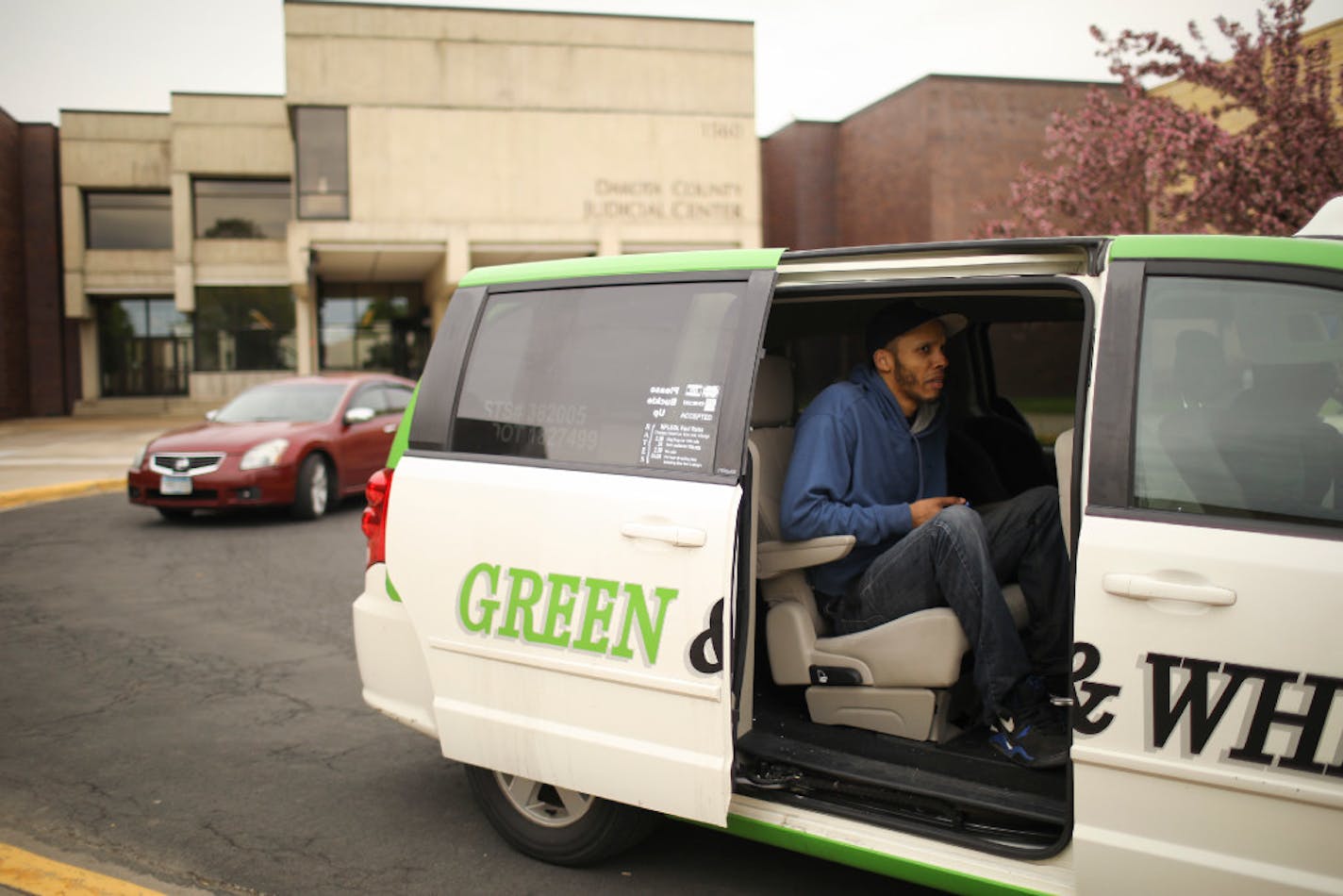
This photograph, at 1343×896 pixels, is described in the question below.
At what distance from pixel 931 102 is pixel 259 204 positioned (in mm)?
22317

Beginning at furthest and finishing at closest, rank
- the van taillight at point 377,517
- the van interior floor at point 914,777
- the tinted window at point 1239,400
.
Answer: the van taillight at point 377,517
the van interior floor at point 914,777
the tinted window at point 1239,400

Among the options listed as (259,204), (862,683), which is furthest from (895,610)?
(259,204)

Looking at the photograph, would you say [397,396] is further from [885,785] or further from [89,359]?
[89,359]

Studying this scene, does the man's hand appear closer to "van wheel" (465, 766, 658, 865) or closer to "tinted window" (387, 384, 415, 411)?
"van wheel" (465, 766, 658, 865)

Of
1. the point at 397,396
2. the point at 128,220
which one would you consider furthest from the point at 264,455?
the point at 128,220

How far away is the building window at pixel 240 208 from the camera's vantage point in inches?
1342

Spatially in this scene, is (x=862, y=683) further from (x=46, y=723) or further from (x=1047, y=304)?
(x=46, y=723)

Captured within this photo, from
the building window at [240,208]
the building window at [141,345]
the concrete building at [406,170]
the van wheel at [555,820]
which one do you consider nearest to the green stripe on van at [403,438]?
the van wheel at [555,820]

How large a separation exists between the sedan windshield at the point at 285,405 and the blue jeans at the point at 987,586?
9317 mm

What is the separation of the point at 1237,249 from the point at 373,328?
112ft

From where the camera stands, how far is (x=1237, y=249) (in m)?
2.46

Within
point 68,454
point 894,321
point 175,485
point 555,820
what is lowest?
point 555,820

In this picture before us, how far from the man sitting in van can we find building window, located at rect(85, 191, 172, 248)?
37.5 meters

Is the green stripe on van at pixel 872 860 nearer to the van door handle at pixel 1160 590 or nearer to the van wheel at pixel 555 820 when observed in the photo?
the van wheel at pixel 555 820
